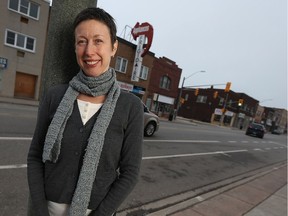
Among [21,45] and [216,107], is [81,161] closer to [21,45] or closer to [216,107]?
[21,45]

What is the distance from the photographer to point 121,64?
26734 millimetres

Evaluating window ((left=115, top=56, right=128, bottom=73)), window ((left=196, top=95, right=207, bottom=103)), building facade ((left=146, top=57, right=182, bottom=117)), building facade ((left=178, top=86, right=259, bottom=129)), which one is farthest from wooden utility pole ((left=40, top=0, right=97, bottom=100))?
window ((left=196, top=95, right=207, bottom=103))

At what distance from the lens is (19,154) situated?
579 centimetres

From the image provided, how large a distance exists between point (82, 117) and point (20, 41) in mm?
22063

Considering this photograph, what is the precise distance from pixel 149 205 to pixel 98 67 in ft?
11.8

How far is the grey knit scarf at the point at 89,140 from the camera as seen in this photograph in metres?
1.53

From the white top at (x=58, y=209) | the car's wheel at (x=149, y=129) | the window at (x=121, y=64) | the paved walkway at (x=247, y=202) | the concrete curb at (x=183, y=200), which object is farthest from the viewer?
the window at (x=121, y=64)

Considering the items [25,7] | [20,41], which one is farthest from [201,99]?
[25,7]

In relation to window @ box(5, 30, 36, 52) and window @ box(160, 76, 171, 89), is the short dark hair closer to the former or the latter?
window @ box(5, 30, 36, 52)

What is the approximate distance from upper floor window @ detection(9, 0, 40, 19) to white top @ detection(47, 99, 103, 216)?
872 inches

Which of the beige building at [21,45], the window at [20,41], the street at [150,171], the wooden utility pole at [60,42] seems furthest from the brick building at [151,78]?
the wooden utility pole at [60,42]

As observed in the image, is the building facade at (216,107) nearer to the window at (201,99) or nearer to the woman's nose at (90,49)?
the window at (201,99)

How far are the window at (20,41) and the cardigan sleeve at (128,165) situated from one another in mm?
21749

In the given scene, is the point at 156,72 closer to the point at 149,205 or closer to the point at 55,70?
the point at 149,205
